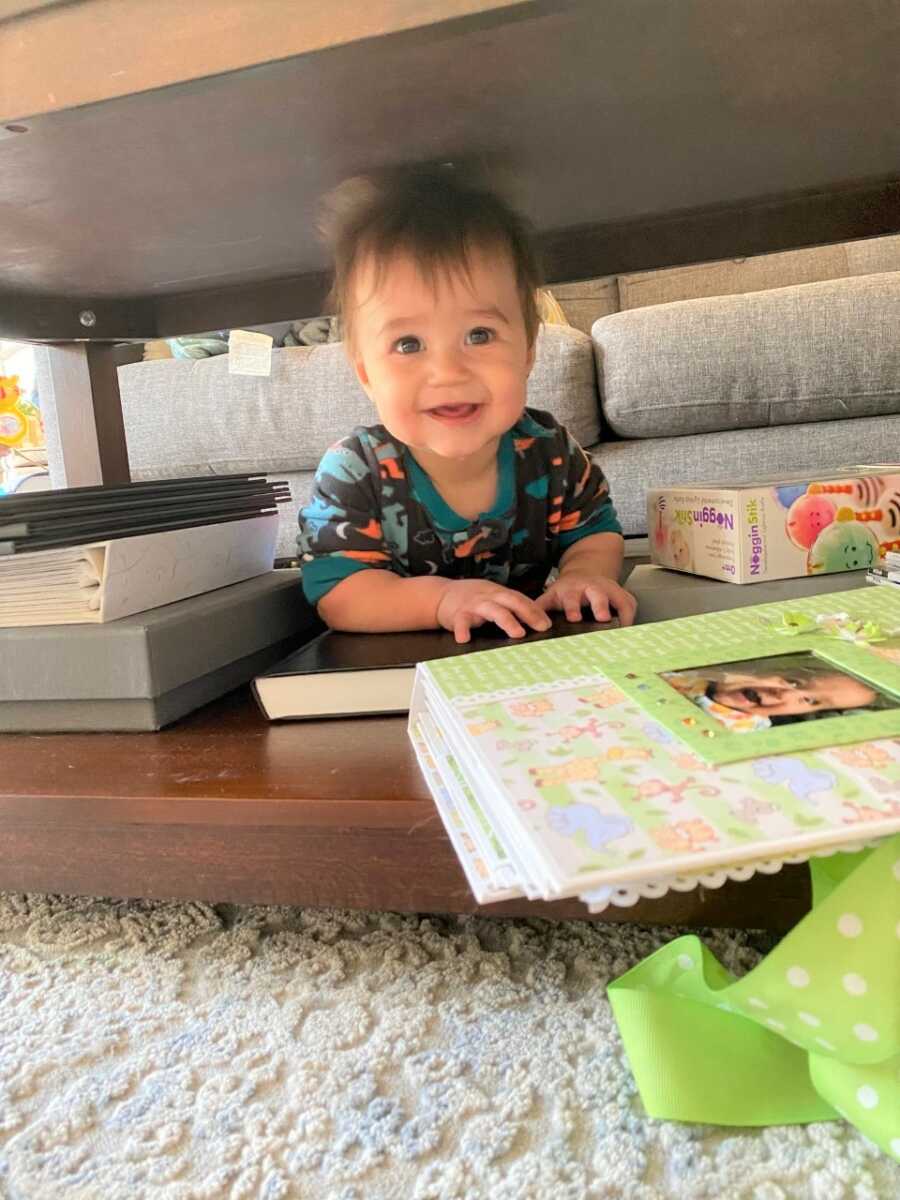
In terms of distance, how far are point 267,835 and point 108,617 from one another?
0.25 meters

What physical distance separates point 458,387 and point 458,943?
482 mm

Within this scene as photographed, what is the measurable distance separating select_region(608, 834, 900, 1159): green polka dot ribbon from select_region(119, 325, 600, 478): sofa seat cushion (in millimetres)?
1267

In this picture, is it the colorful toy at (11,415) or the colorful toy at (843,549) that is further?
the colorful toy at (11,415)

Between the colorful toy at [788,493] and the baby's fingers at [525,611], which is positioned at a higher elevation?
the colorful toy at [788,493]

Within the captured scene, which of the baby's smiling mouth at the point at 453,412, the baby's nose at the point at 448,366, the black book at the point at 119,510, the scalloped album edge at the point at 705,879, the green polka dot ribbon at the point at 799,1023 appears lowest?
the green polka dot ribbon at the point at 799,1023

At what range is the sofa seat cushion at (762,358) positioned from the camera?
4.66 ft

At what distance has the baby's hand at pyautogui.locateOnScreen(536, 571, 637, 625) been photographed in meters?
0.75

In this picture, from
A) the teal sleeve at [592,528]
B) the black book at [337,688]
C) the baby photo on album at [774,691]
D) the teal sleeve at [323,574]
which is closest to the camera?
the baby photo on album at [774,691]

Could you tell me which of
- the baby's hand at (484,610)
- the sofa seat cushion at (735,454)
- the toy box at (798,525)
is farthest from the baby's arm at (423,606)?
the sofa seat cushion at (735,454)

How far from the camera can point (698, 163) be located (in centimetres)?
72

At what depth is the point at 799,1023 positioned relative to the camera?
0.34 meters

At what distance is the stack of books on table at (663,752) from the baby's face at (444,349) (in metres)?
0.33

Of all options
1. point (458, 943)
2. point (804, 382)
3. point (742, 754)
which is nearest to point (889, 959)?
point (742, 754)

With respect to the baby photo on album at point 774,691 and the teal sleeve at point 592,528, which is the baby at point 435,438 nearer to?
the teal sleeve at point 592,528
